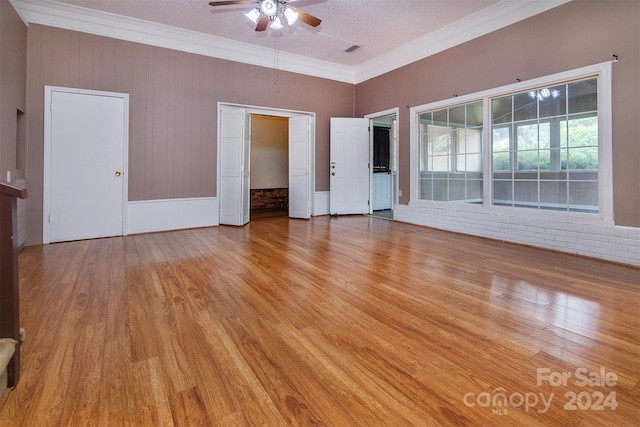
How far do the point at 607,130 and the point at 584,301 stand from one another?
2.18 meters

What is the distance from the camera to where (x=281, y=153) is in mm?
8430

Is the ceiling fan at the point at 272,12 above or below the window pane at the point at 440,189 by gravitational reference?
above

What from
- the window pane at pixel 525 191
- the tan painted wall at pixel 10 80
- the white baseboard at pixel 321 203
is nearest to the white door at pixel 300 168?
the white baseboard at pixel 321 203

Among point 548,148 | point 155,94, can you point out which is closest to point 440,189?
point 548,148

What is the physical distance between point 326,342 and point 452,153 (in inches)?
171

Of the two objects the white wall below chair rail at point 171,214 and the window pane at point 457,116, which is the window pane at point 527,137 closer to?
the window pane at point 457,116

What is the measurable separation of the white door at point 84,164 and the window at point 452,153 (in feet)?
15.8

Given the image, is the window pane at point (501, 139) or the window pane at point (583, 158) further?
the window pane at point (501, 139)

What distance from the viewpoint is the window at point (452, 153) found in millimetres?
4773

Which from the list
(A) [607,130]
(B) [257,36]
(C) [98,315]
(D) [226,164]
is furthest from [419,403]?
(B) [257,36]

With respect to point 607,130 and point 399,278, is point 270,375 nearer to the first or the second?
point 399,278

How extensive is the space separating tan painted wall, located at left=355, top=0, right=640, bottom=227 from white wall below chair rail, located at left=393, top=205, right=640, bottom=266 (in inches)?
7.9

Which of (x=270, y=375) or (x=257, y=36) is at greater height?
(x=257, y=36)

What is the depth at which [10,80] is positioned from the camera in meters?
3.54
